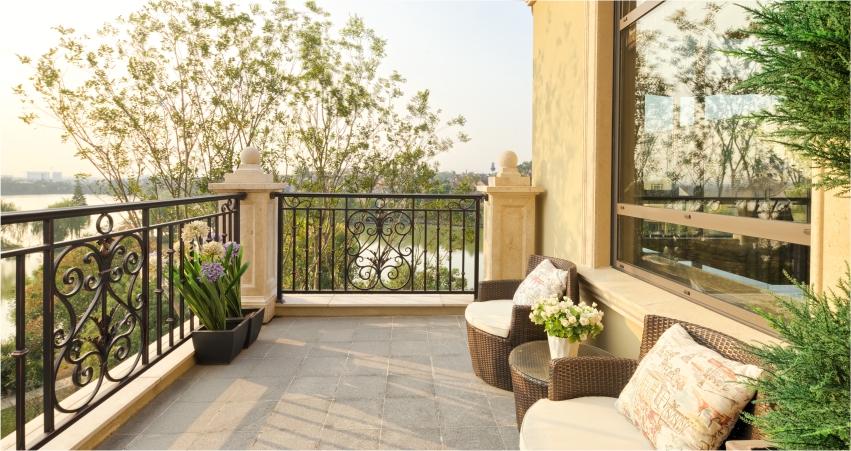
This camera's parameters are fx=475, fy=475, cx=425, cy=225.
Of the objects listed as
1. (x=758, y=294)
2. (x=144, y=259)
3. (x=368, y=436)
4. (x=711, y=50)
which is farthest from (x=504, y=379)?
(x=144, y=259)

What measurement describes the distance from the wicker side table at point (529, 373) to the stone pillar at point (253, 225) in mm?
2423

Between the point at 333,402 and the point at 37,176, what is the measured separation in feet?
16.2

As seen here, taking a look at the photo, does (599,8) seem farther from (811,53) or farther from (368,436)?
(368,436)

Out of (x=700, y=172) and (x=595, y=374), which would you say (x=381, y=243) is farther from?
Answer: (x=595, y=374)

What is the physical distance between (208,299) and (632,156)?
2.78 meters

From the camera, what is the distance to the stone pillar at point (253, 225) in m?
3.99

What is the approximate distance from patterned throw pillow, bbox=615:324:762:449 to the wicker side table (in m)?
0.52

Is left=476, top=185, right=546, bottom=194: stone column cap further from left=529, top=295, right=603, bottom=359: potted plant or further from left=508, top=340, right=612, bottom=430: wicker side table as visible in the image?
left=529, top=295, right=603, bottom=359: potted plant

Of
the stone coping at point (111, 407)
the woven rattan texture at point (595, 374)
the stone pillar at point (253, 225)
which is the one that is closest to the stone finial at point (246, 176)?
the stone pillar at point (253, 225)

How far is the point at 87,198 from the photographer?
685 centimetres

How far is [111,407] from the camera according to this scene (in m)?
2.28

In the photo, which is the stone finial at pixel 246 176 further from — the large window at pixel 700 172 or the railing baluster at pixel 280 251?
the large window at pixel 700 172

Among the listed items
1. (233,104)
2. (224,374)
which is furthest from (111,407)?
(233,104)

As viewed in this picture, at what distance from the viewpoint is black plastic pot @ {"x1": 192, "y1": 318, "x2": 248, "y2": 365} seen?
3.07 m
